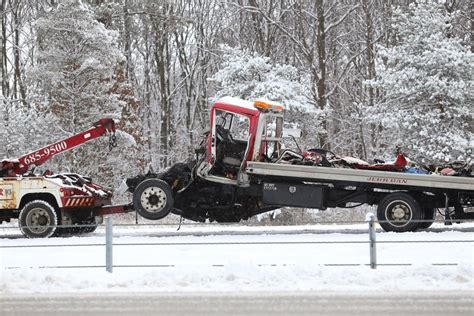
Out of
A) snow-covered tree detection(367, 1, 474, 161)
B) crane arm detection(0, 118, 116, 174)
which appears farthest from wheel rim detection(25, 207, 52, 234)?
snow-covered tree detection(367, 1, 474, 161)

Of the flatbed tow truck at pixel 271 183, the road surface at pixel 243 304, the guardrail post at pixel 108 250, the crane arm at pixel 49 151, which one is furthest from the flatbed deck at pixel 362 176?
the road surface at pixel 243 304

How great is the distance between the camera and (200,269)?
34.0ft

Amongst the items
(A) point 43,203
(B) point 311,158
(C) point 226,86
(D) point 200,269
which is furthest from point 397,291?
(C) point 226,86

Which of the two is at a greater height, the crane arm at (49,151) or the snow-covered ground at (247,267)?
the crane arm at (49,151)

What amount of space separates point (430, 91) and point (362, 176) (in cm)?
975

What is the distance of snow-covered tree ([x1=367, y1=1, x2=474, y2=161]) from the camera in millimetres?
23609

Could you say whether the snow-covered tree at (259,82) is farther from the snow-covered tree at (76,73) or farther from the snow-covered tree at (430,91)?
the snow-covered tree at (76,73)

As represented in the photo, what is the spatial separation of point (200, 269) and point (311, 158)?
6.13m

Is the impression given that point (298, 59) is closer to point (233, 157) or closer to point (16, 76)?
point (16, 76)

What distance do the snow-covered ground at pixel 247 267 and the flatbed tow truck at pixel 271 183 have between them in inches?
35.4

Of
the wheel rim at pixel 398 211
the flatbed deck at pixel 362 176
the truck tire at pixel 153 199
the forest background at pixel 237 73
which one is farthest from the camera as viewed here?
the forest background at pixel 237 73

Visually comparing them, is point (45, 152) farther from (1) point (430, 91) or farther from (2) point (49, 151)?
(1) point (430, 91)

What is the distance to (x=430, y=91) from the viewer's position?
23.9 metres

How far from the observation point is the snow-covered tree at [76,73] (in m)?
28.4
